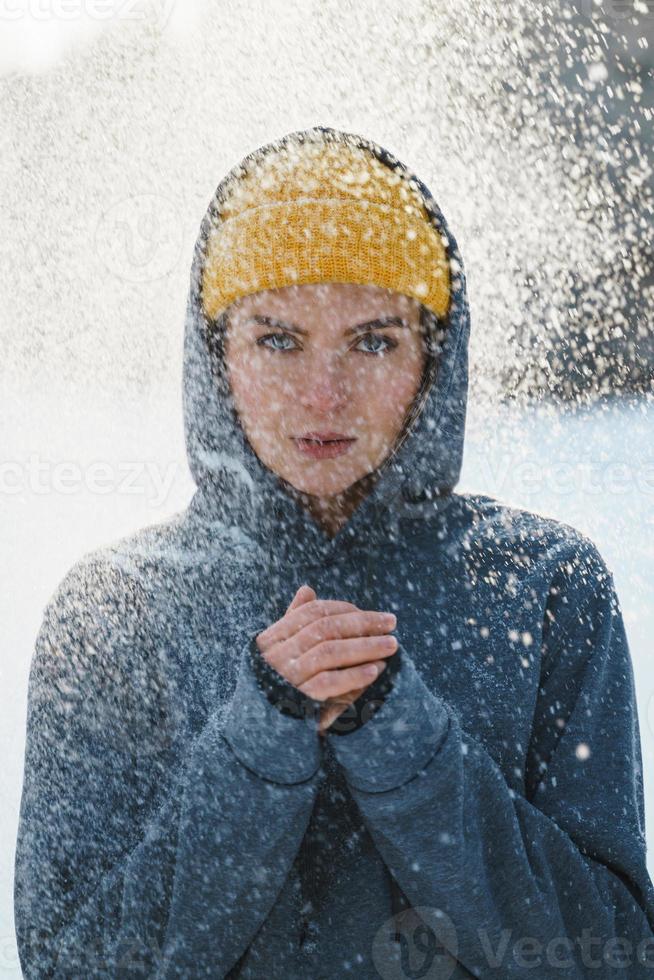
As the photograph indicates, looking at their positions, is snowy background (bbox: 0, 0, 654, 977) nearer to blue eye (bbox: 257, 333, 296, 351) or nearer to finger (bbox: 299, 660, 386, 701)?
blue eye (bbox: 257, 333, 296, 351)

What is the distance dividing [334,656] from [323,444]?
29 centimetres

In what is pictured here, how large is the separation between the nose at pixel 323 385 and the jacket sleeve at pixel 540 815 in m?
0.28

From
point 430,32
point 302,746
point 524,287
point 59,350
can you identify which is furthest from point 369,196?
point 524,287

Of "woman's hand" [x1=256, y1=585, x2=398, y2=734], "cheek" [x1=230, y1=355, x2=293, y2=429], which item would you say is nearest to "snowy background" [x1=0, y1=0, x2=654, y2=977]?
"cheek" [x1=230, y1=355, x2=293, y2=429]

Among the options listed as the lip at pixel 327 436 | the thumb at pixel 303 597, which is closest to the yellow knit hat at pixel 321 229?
the lip at pixel 327 436

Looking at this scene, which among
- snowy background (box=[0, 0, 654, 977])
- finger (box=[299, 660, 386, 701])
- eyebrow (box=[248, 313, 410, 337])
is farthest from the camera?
snowy background (box=[0, 0, 654, 977])

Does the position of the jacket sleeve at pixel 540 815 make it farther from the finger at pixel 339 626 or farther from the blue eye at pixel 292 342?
the blue eye at pixel 292 342

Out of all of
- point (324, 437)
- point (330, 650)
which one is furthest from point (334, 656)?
point (324, 437)

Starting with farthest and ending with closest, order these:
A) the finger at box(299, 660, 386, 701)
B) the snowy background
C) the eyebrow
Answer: the snowy background, the eyebrow, the finger at box(299, 660, 386, 701)

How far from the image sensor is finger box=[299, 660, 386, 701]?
69cm

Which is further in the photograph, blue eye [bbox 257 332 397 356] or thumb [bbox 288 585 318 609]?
blue eye [bbox 257 332 397 356]

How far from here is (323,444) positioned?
3.05 feet

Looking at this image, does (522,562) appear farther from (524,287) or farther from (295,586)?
(524,287)

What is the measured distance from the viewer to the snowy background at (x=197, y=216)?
211cm
